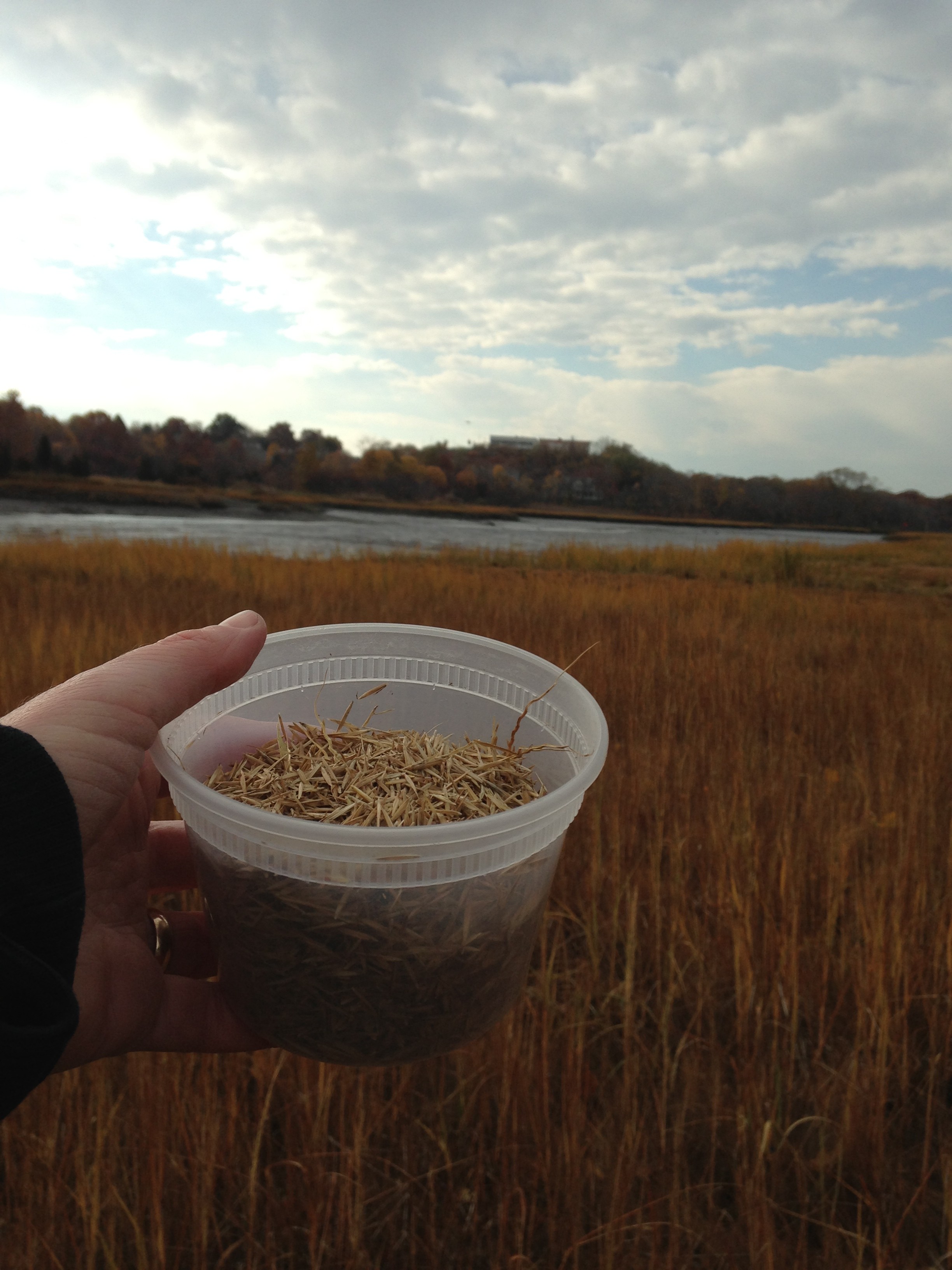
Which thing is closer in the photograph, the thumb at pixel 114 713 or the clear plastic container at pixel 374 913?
the clear plastic container at pixel 374 913

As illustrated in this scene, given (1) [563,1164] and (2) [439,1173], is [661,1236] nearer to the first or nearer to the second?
(1) [563,1164]

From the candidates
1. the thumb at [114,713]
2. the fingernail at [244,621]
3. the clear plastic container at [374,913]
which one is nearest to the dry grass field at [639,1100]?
the clear plastic container at [374,913]

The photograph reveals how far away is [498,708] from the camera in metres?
0.97

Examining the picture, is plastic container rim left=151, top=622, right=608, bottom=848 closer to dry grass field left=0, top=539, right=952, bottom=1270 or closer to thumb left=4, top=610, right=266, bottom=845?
thumb left=4, top=610, right=266, bottom=845

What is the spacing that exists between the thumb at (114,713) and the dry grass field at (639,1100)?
0.60 meters

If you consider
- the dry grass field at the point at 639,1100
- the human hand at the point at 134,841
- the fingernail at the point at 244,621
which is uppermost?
the fingernail at the point at 244,621

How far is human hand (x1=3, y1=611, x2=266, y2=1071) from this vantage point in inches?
27.3

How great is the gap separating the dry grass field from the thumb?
1.96 feet

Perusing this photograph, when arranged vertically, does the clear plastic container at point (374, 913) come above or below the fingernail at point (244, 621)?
below

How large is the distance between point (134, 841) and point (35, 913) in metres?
0.34

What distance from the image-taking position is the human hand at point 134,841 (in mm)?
693

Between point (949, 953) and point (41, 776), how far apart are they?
62.7 inches

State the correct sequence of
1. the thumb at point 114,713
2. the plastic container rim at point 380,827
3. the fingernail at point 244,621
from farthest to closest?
the fingernail at point 244,621
the thumb at point 114,713
the plastic container rim at point 380,827

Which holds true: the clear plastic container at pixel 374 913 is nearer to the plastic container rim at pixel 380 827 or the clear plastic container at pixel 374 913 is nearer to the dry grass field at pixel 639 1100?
the plastic container rim at pixel 380 827
